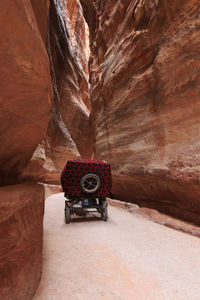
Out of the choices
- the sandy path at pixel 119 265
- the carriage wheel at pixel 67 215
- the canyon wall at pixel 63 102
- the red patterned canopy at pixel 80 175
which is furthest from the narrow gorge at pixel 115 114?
the carriage wheel at pixel 67 215

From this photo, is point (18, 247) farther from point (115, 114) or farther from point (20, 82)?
point (115, 114)

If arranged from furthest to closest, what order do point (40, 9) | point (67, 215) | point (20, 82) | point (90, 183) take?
point (90, 183), point (67, 215), point (40, 9), point (20, 82)

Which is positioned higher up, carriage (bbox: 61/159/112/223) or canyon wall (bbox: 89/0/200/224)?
canyon wall (bbox: 89/0/200/224)

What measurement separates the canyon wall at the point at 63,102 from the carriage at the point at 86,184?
→ 1006 mm

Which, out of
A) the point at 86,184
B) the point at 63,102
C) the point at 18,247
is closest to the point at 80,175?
the point at 86,184

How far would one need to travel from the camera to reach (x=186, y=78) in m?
3.85

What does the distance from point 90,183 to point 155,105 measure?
289 cm

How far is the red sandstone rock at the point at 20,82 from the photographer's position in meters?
1.02

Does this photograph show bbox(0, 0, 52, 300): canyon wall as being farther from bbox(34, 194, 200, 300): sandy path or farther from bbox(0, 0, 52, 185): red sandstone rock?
bbox(34, 194, 200, 300): sandy path

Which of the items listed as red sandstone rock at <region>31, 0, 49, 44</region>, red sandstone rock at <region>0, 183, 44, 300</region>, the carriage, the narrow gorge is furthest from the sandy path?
red sandstone rock at <region>31, 0, 49, 44</region>

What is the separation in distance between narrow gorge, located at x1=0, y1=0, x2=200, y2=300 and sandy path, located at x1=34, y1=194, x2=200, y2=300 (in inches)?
17.5

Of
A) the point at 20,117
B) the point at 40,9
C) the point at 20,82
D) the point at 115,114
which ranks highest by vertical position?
the point at 115,114

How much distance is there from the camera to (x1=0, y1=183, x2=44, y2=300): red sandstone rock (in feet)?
3.76

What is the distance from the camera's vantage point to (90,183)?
425 cm
